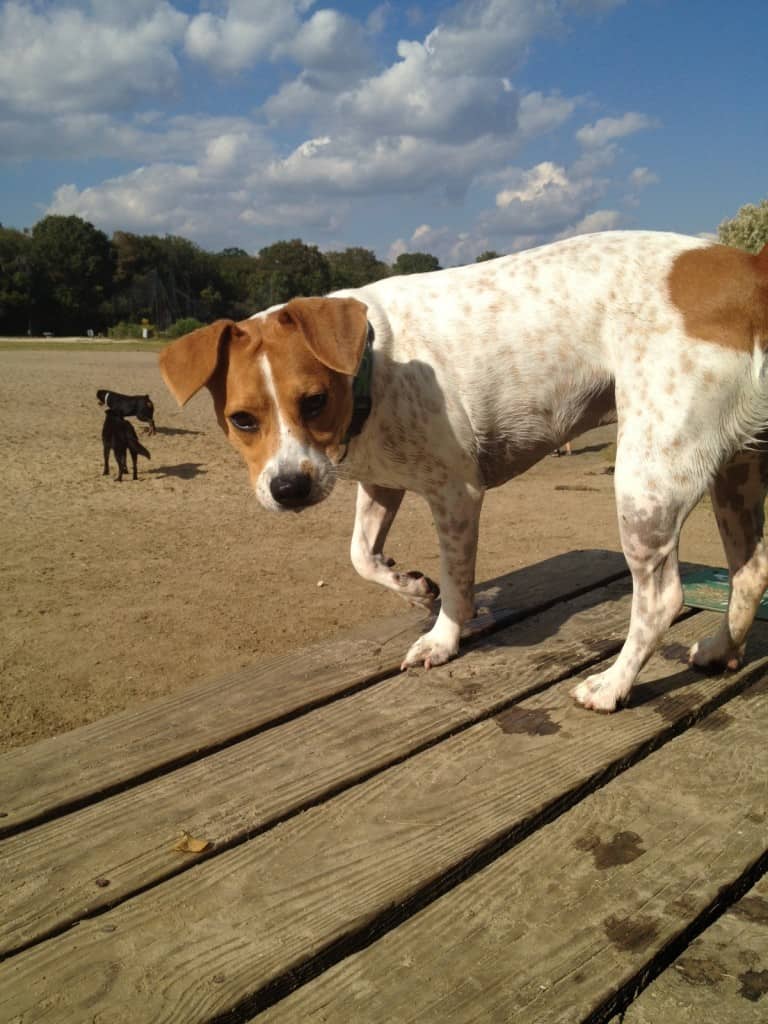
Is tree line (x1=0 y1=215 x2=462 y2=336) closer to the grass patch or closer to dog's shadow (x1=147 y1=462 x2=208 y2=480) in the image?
the grass patch

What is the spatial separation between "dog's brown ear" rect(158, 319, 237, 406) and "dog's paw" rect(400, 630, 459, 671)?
1.35m

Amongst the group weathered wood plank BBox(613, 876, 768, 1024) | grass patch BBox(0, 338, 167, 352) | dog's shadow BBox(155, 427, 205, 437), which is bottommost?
weathered wood plank BBox(613, 876, 768, 1024)

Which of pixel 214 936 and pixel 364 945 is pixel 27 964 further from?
pixel 364 945

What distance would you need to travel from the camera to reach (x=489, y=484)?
3754 mm

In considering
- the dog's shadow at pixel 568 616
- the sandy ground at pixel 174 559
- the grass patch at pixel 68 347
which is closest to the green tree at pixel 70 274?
the grass patch at pixel 68 347

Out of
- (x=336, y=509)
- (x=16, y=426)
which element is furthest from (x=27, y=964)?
(x=16, y=426)

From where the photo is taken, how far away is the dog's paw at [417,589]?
13.0 feet

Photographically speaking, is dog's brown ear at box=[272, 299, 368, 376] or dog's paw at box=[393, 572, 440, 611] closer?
dog's brown ear at box=[272, 299, 368, 376]

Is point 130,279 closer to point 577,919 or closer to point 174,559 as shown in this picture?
point 174,559

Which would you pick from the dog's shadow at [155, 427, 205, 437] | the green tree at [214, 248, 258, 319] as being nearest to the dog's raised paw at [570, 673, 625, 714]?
the dog's shadow at [155, 427, 205, 437]

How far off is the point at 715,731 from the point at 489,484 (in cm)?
147

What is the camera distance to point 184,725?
9.05ft

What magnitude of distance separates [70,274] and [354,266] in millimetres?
32041

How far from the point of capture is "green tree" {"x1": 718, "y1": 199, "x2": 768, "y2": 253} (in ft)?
62.3
